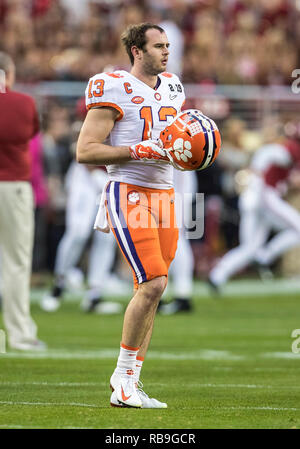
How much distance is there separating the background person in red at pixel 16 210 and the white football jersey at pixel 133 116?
2799 mm

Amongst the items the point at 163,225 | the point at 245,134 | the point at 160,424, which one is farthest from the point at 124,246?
the point at 245,134

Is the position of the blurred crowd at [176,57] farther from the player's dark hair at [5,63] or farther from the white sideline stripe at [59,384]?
the white sideline stripe at [59,384]

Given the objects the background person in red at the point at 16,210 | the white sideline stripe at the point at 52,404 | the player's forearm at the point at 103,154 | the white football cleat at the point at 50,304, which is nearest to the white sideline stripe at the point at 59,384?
the white sideline stripe at the point at 52,404

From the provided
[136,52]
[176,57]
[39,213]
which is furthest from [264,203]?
[136,52]

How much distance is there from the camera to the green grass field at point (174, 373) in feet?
16.9

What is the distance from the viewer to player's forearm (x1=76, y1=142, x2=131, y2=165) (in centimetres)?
559

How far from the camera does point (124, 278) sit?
15312 mm

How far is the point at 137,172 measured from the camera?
18.9 ft

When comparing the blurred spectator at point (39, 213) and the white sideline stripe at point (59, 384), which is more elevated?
the blurred spectator at point (39, 213)

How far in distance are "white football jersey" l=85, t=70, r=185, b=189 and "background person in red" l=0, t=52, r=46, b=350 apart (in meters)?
2.80

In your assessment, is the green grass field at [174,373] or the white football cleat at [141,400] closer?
the green grass field at [174,373]

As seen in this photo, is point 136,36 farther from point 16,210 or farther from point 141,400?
point 16,210
